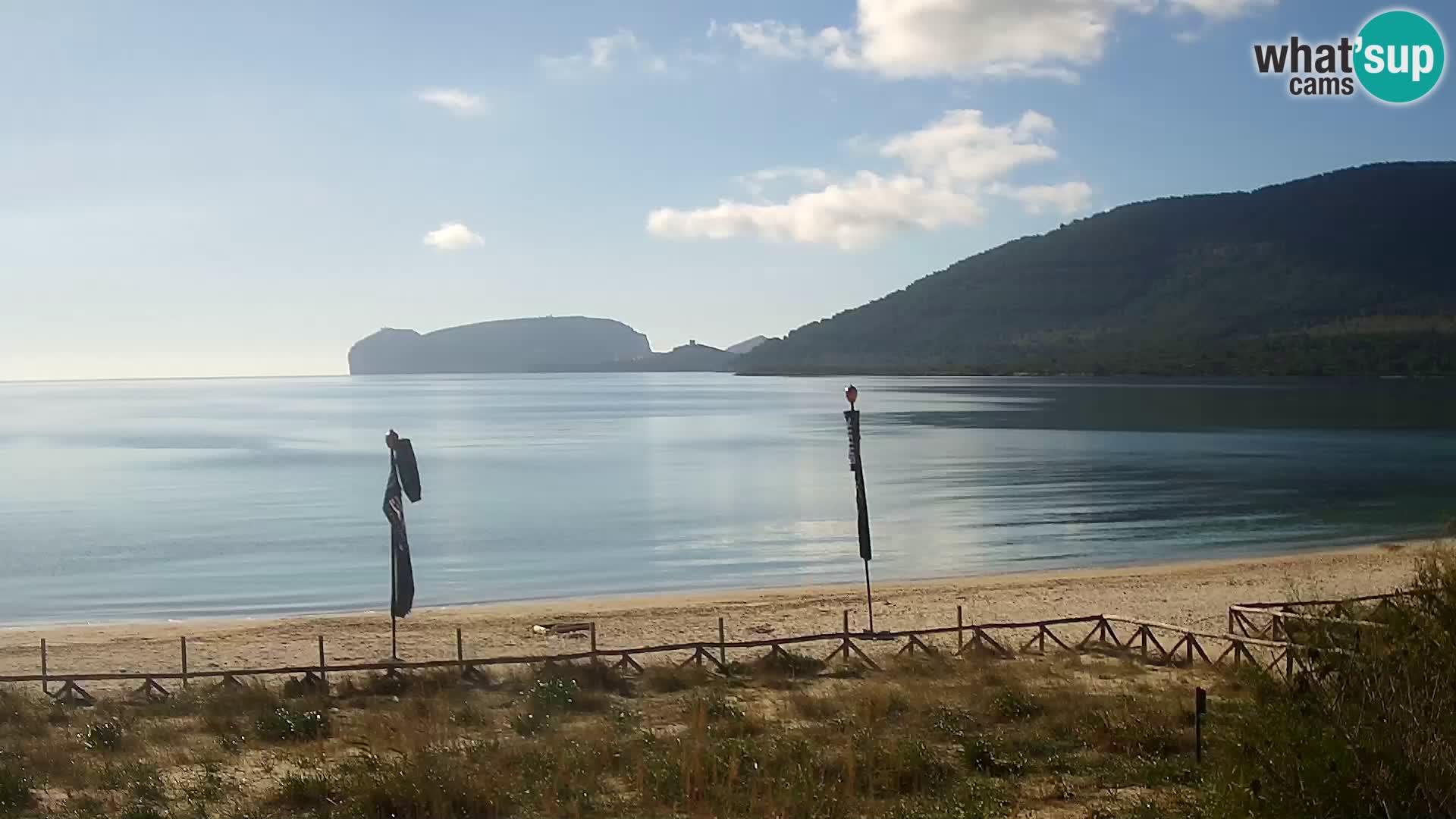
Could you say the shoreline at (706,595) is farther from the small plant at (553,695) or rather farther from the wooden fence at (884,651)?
the small plant at (553,695)

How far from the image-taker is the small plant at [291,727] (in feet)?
40.5

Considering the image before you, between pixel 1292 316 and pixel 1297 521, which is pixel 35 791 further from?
pixel 1292 316

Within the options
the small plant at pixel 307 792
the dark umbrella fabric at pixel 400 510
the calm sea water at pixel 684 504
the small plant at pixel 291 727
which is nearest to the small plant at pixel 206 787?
the small plant at pixel 307 792

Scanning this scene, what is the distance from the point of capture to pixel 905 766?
9609mm

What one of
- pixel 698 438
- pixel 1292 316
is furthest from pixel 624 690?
pixel 1292 316

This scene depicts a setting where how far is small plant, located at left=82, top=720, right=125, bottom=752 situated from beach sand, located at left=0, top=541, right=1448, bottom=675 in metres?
7.86

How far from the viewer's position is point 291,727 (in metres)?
12.5

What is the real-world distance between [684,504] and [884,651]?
116ft

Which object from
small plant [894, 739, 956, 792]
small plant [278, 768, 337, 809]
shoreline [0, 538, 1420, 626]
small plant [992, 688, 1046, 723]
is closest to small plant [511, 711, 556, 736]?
small plant [278, 768, 337, 809]

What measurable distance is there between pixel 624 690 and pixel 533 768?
510 centimetres

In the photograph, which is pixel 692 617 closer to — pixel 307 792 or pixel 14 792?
pixel 307 792

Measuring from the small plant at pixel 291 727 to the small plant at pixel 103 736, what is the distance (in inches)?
54.1

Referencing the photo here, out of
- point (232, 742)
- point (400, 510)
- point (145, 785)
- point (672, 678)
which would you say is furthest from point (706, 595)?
point (145, 785)

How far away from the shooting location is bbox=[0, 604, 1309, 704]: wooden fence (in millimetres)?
15812
